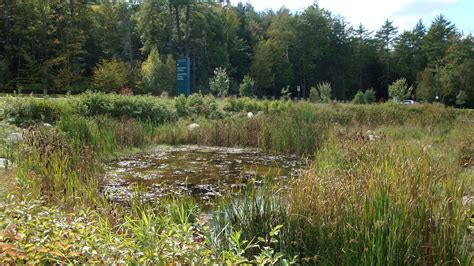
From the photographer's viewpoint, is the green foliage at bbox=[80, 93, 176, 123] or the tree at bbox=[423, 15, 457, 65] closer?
the green foliage at bbox=[80, 93, 176, 123]

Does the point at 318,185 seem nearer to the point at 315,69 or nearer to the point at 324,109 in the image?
the point at 324,109

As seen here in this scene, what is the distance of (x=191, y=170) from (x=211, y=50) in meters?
34.6

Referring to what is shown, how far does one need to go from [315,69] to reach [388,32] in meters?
14.1

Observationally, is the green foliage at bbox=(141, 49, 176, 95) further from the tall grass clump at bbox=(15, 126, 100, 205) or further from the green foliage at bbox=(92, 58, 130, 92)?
the tall grass clump at bbox=(15, 126, 100, 205)

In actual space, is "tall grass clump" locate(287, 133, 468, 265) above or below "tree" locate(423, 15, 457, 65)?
below

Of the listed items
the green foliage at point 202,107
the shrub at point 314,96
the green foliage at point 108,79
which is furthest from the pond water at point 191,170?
the green foliage at point 108,79

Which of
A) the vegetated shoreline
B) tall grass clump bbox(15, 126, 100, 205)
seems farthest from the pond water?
the vegetated shoreline

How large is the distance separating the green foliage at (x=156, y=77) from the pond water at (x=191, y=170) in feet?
62.1

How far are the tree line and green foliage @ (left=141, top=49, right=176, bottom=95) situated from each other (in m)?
0.07

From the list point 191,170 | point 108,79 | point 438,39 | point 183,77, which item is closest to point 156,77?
point 108,79

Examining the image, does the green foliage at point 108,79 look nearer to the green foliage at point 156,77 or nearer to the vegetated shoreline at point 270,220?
the green foliage at point 156,77

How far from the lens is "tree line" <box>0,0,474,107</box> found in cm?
2914

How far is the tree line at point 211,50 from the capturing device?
29141 mm

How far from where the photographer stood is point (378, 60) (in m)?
51.2
